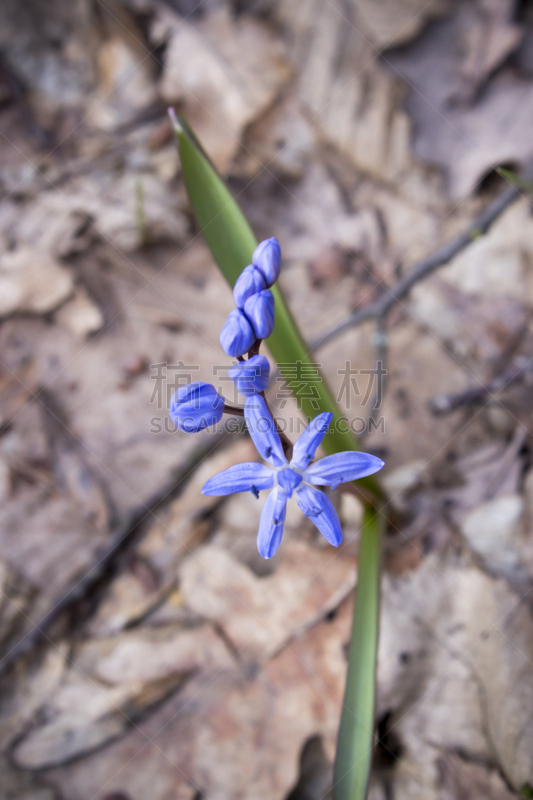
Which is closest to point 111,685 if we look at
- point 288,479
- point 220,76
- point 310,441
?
point 288,479

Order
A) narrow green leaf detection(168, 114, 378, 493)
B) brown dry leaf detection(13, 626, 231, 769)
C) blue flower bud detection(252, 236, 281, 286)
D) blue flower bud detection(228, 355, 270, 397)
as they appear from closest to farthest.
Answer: blue flower bud detection(228, 355, 270, 397) → blue flower bud detection(252, 236, 281, 286) → narrow green leaf detection(168, 114, 378, 493) → brown dry leaf detection(13, 626, 231, 769)

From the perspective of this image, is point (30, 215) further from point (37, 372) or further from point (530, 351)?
point (530, 351)

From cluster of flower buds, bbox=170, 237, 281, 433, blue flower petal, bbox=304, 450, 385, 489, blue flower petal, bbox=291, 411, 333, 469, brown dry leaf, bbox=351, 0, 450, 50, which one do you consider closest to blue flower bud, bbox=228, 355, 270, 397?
cluster of flower buds, bbox=170, 237, 281, 433

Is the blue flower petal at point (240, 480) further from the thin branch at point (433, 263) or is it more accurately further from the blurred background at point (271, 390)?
the thin branch at point (433, 263)

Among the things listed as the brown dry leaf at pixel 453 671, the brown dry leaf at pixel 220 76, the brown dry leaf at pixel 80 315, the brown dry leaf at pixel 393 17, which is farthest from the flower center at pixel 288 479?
the brown dry leaf at pixel 393 17

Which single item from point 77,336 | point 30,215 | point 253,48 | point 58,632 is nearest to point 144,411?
point 77,336

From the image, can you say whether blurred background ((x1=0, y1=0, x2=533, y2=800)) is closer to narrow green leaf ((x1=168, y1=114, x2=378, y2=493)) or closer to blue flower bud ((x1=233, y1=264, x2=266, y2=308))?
narrow green leaf ((x1=168, y1=114, x2=378, y2=493))
